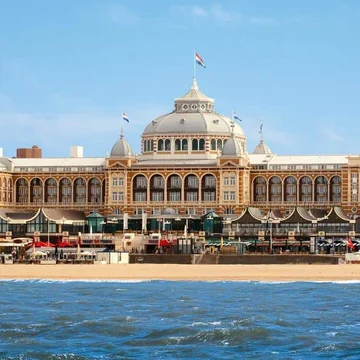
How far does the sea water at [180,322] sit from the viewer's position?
265 feet

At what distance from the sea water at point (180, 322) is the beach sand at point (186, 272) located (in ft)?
41.4

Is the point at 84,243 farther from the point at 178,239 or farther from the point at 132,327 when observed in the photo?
the point at 132,327

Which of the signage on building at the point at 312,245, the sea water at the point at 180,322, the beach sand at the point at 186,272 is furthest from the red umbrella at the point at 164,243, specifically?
the sea water at the point at 180,322

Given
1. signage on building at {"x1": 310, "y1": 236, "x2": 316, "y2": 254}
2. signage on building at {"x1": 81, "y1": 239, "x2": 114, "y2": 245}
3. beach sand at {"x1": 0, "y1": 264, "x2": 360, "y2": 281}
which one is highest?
signage on building at {"x1": 81, "y1": 239, "x2": 114, "y2": 245}

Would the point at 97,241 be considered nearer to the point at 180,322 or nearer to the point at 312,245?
the point at 312,245

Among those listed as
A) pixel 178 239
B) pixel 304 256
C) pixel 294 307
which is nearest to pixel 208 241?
pixel 178 239

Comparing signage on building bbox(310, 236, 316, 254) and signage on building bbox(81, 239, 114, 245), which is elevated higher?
signage on building bbox(81, 239, 114, 245)

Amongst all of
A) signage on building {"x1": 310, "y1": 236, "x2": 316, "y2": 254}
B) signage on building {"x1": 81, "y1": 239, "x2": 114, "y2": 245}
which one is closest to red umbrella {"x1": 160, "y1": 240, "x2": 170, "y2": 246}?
signage on building {"x1": 81, "y1": 239, "x2": 114, "y2": 245}

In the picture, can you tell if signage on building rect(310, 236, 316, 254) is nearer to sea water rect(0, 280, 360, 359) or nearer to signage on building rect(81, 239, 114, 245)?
signage on building rect(81, 239, 114, 245)

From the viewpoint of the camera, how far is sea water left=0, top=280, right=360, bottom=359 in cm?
8062

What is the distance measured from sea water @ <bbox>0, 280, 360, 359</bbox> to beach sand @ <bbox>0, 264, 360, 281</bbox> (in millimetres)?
12625

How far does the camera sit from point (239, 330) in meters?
88.4

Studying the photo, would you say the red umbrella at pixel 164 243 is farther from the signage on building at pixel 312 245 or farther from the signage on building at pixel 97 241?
the signage on building at pixel 312 245

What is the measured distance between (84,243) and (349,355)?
395ft
